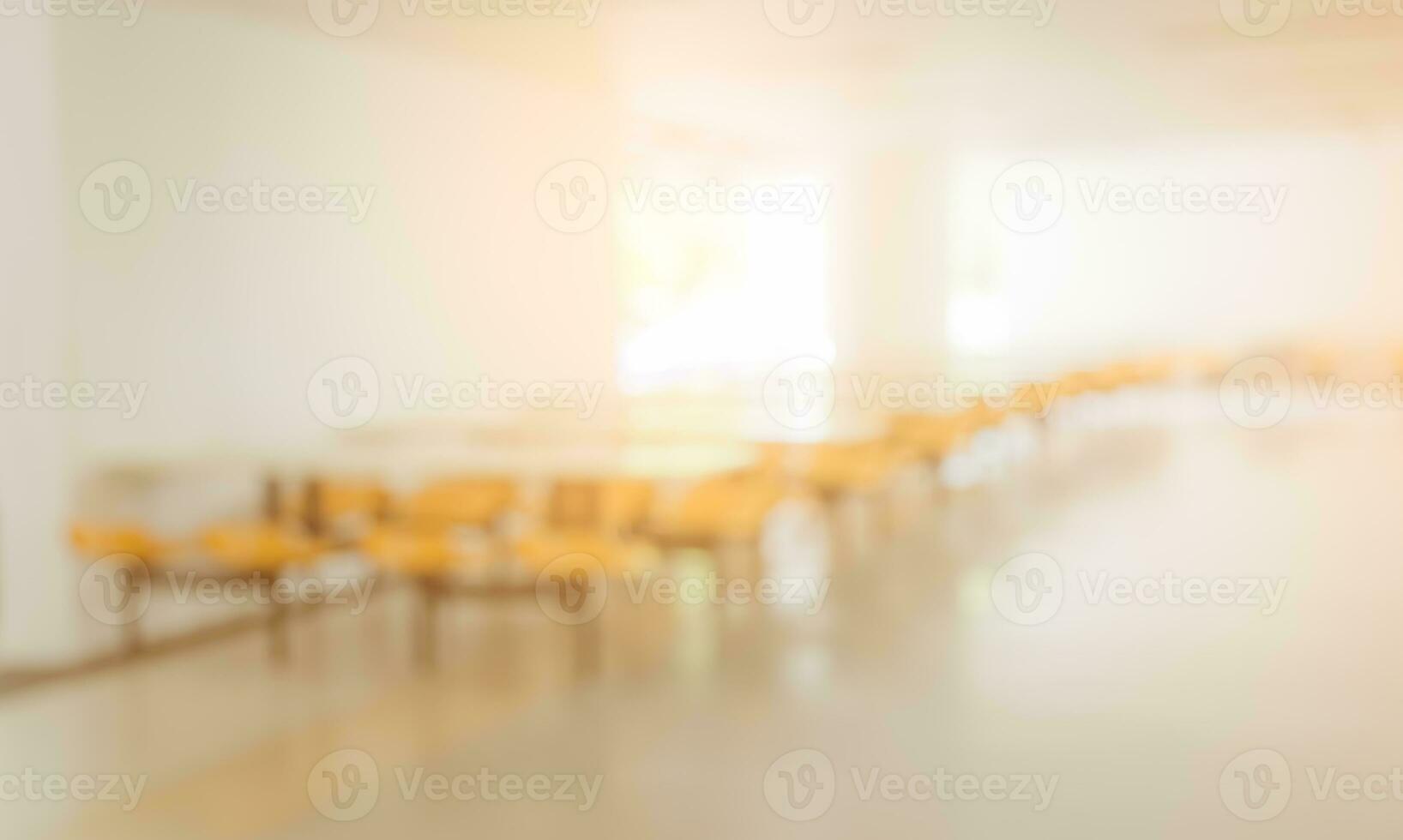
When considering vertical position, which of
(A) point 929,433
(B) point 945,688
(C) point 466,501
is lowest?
(B) point 945,688

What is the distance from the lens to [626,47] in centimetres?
367

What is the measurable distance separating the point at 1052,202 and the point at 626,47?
114 centimetres

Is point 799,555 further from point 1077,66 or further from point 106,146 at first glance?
point 106,146

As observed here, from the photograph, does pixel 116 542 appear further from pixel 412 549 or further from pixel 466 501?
pixel 466 501

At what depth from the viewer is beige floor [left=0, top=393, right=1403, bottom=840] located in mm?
3541

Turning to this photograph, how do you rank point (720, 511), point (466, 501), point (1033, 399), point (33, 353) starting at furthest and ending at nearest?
point (33, 353), point (466, 501), point (720, 511), point (1033, 399)

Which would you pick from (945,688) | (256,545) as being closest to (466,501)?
(256,545)

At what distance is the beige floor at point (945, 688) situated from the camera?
3.54 meters

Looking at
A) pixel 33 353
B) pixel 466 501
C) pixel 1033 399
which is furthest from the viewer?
pixel 33 353

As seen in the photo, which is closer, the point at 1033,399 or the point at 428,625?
the point at 1033,399

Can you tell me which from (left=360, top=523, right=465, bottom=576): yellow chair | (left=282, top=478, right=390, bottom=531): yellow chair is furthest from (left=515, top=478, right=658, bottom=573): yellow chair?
(left=282, top=478, right=390, bottom=531): yellow chair

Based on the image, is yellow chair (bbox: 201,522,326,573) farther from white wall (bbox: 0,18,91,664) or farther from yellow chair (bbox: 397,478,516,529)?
white wall (bbox: 0,18,91,664)

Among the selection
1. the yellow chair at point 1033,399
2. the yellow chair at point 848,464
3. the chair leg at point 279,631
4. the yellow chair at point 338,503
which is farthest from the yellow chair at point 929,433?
the chair leg at point 279,631

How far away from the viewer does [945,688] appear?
144 inches
